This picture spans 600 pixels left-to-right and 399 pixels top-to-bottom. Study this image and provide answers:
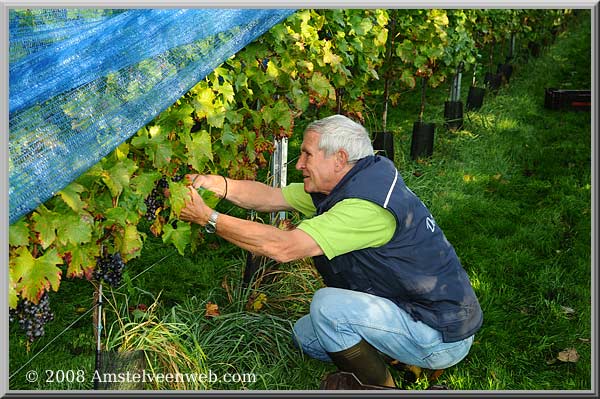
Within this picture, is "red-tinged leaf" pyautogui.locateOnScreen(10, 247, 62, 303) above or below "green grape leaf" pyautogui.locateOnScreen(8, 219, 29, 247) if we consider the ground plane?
below

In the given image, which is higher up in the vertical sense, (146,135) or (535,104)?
(146,135)

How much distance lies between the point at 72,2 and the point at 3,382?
49.8 inches

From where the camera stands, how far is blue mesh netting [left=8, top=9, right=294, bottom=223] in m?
2.31

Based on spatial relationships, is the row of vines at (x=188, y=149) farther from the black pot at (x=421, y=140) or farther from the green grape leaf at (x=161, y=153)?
the black pot at (x=421, y=140)

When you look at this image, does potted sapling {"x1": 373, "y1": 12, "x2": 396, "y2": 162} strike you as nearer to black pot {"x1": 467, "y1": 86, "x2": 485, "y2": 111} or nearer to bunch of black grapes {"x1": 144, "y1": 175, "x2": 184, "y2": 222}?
black pot {"x1": 467, "y1": 86, "x2": 485, "y2": 111}

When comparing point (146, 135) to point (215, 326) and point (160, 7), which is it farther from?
point (215, 326)

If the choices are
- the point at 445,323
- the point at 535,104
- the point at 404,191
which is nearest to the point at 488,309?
the point at 445,323

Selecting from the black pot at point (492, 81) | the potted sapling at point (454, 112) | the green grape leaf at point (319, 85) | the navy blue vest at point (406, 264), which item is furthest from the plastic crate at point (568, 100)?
the navy blue vest at point (406, 264)

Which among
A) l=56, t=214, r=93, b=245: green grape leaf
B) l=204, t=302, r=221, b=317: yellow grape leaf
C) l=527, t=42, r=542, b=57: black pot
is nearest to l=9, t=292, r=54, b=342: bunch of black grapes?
l=56, t=214, r=93, b=245: green grape leaf

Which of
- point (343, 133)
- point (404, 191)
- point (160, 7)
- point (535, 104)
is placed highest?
point (160, 7)

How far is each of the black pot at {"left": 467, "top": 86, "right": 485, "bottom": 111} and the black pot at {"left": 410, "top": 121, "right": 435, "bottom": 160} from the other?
2457 mm

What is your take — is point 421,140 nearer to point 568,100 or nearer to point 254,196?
point 568,100

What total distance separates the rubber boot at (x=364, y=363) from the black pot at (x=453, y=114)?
5.44 meters

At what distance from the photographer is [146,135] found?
9.66 feet
